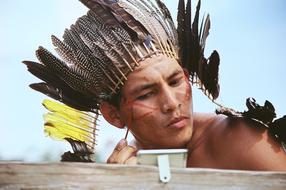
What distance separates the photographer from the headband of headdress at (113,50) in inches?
126

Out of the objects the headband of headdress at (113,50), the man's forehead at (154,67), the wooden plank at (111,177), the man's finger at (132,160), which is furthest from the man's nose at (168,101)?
the wooden plank at (111,177)

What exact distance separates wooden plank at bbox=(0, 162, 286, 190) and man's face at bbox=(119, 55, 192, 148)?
100 cm

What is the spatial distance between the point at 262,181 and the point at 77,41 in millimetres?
1694

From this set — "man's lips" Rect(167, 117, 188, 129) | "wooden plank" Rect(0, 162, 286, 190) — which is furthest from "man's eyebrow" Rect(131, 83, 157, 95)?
"wooden plank" Rect(0, 162, 286, 190)

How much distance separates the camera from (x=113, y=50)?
3191 mm

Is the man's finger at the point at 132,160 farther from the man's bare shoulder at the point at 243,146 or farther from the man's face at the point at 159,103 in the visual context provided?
the man's bare shoulder at the point at 243,146

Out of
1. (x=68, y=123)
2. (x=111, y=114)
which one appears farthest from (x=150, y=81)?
(x=68, y=123)

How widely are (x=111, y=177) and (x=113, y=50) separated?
1357 mm

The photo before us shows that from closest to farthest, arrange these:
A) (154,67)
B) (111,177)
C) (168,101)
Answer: (111,177) → (168,101) → (154,67)

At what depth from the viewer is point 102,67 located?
3221 mm

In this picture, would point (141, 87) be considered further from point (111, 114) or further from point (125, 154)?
point (125, 154)

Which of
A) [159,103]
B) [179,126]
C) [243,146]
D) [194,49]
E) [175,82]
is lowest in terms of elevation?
[243,146]

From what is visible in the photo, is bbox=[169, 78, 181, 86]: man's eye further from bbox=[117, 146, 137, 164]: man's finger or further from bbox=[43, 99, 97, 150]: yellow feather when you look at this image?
bbox=[43, 99, 97, 150]: yellow feather

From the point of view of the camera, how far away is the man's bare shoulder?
9.16 ft
